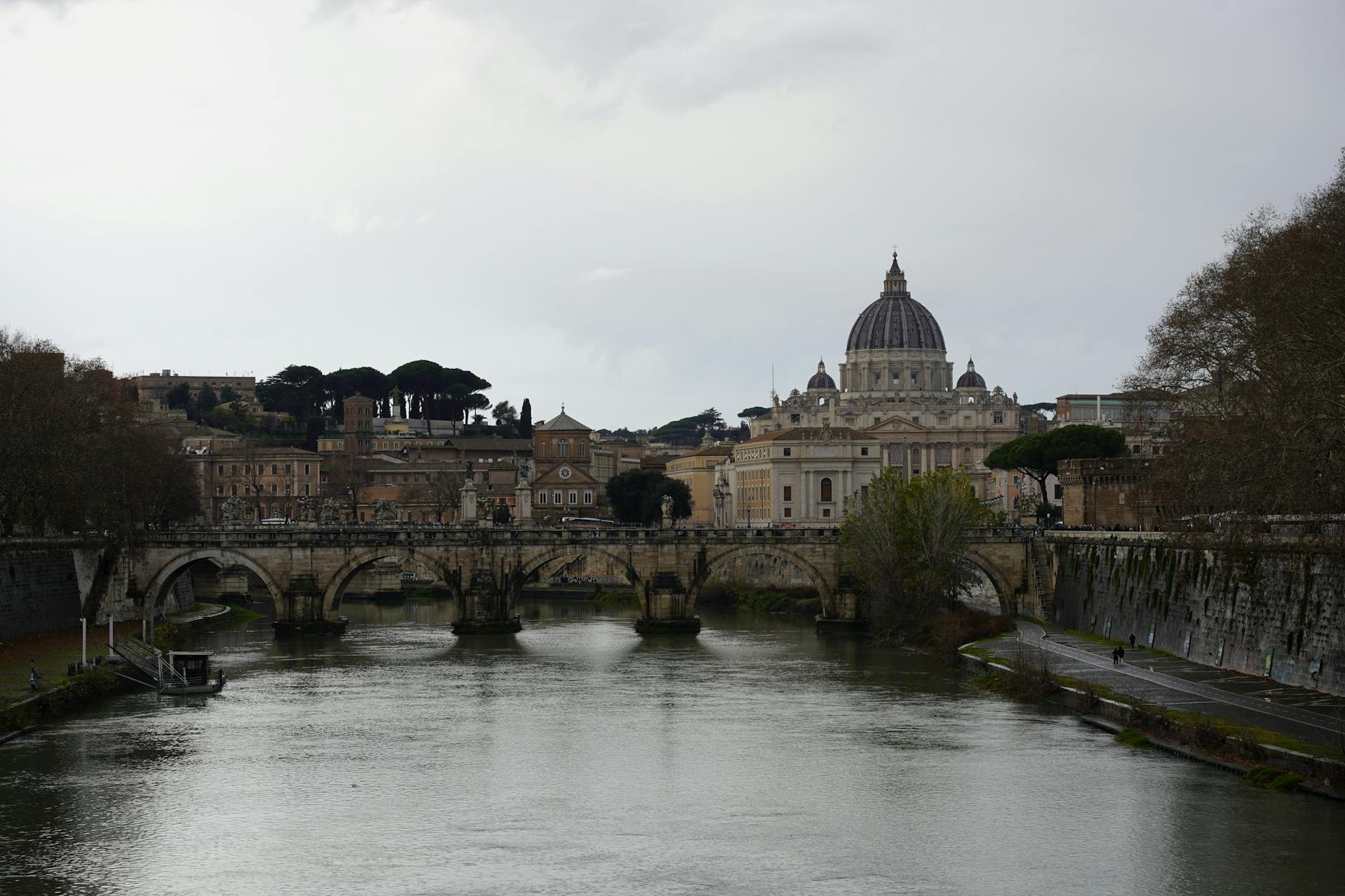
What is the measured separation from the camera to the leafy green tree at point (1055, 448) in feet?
294

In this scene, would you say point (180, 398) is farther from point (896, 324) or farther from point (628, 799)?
point (628, 799)

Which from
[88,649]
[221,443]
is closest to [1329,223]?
[88,649]

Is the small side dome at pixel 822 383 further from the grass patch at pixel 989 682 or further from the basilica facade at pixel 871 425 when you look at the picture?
the grass patch at pixel 989 682

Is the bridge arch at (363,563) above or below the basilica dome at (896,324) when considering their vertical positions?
below

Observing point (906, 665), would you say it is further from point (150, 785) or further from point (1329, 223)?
point (150, 785)

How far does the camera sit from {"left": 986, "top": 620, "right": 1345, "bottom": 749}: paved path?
32.1 m

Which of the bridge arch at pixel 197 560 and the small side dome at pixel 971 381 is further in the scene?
the small side dome at pixel 971 381

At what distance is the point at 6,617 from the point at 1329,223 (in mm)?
35097

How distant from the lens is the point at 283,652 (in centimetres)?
5541

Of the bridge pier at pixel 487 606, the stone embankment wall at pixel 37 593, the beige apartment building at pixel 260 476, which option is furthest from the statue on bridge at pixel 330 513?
the beige apartment building at pixel 260 476

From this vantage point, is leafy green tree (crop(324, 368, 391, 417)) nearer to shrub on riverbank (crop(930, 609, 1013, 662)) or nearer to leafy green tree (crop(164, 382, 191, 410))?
leafy green tree (crop(164, 382, 191, 410))

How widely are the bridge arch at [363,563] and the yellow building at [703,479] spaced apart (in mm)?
70795

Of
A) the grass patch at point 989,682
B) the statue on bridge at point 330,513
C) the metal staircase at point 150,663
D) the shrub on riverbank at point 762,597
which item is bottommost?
the grass patch at point 989,682

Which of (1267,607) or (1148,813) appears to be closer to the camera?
(1148,813)
